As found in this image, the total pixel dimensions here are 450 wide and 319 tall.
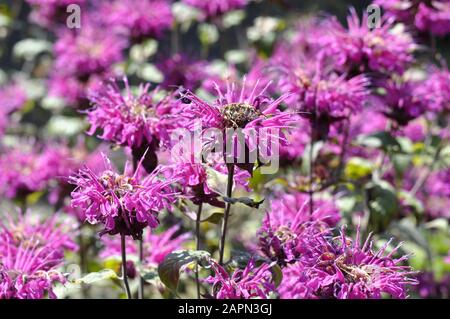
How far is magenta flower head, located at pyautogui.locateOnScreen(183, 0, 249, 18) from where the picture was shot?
117 inches

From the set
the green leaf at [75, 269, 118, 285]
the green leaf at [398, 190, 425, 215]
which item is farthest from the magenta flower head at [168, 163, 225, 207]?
the green leaf at [398, 190, 425, 215]

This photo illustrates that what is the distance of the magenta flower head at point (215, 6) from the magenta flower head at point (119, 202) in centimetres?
163

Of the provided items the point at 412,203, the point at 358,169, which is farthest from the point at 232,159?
the point at 412,203

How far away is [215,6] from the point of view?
296cm

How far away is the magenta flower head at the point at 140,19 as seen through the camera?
2973 millimetres

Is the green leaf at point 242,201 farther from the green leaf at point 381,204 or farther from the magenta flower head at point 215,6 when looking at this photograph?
the magenta flower head at point 215,6

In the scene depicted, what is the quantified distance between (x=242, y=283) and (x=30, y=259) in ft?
1.97

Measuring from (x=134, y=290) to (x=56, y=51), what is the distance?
151 cm

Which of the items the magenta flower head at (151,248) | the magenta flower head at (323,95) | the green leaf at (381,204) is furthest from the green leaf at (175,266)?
the green leaf at (381,204)

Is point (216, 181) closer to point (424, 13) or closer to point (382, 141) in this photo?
point (382, 141)

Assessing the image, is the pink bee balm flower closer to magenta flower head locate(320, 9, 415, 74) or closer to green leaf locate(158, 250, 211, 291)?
green leaf locate(158, 250, 211, 291)

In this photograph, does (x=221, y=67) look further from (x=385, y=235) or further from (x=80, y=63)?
(x=385, y=235)
